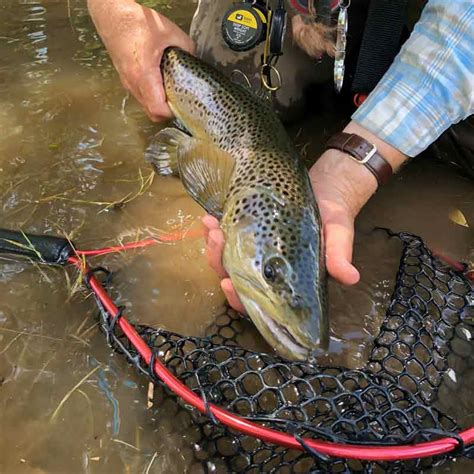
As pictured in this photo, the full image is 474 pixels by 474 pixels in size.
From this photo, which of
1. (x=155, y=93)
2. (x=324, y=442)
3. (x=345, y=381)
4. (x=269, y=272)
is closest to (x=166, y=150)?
(x=155, y=93)

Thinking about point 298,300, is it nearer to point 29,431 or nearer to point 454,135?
point 29,431

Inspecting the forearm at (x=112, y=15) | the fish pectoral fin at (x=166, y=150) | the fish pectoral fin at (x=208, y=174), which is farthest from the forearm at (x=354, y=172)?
the forearm at (x=112, y=15)

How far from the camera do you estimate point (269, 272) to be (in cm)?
176

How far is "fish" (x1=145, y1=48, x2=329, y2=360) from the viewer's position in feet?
5.64

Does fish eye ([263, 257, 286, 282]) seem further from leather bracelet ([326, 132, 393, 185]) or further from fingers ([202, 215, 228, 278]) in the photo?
leather bracelet ([326, 132, 393, 185])

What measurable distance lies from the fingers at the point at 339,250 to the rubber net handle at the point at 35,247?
1.01 m

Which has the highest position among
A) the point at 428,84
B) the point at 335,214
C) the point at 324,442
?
the point at 428,84

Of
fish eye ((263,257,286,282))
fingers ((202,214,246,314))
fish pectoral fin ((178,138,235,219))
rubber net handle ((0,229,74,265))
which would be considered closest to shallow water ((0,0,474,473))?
rubber net handle ((0,229,74,265))

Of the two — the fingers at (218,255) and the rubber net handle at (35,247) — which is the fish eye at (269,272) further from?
the rubber net handle at (35,247)

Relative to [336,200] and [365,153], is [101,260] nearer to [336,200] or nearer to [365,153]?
[336,200]

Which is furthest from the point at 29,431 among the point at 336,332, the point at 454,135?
the point at 454,135

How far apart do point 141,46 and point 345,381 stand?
173 centimetres

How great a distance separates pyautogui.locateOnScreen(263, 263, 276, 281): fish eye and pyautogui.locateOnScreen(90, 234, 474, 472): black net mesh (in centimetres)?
24

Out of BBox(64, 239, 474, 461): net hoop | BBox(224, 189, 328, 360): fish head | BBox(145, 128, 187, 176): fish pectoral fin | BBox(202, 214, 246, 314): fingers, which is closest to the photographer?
BBox(64, 239, 474, 461): net hoop
